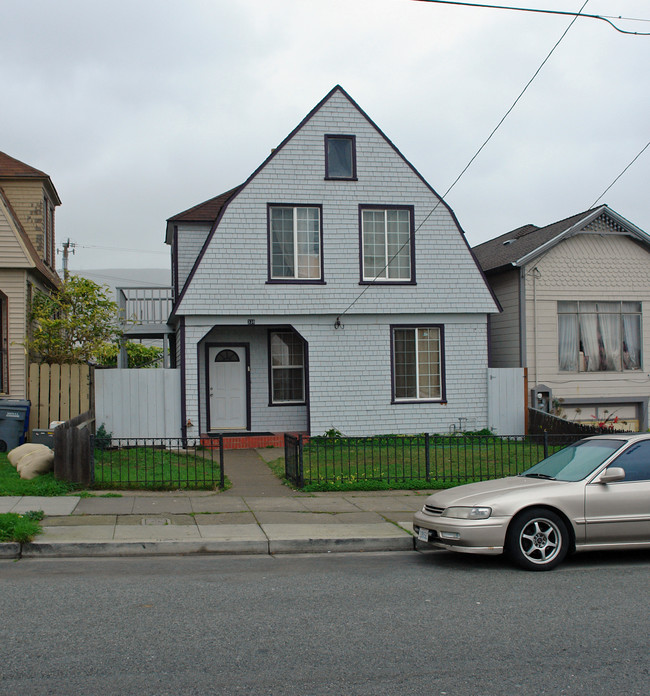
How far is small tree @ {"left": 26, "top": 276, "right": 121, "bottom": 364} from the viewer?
1788 cm

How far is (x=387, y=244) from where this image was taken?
19984mm

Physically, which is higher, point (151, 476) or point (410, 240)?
point (410, 240)

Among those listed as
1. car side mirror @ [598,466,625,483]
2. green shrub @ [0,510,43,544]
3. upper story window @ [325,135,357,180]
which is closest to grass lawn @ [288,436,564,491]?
car side mirror @ [598,466,625,483]

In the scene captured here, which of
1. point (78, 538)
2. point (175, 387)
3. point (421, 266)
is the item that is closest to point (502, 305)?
point (421, 266)

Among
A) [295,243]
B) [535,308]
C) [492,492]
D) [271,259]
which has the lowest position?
[492,492]

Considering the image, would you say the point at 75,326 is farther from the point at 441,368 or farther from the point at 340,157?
the point at 441,368

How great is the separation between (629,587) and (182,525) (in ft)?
18.4

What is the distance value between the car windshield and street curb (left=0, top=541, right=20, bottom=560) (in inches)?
242

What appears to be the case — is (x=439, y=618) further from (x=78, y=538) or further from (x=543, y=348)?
(x=543, y=348)

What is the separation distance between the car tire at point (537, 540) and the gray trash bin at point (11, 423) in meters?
12.2

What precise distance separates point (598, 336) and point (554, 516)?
14.0 metres

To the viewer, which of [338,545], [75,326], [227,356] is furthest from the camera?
[227,356]

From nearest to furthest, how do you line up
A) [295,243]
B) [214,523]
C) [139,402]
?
[214,523]
[139,402]
[295,243]

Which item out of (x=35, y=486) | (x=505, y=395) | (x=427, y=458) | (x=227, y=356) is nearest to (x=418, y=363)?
(x=505, y=395)
